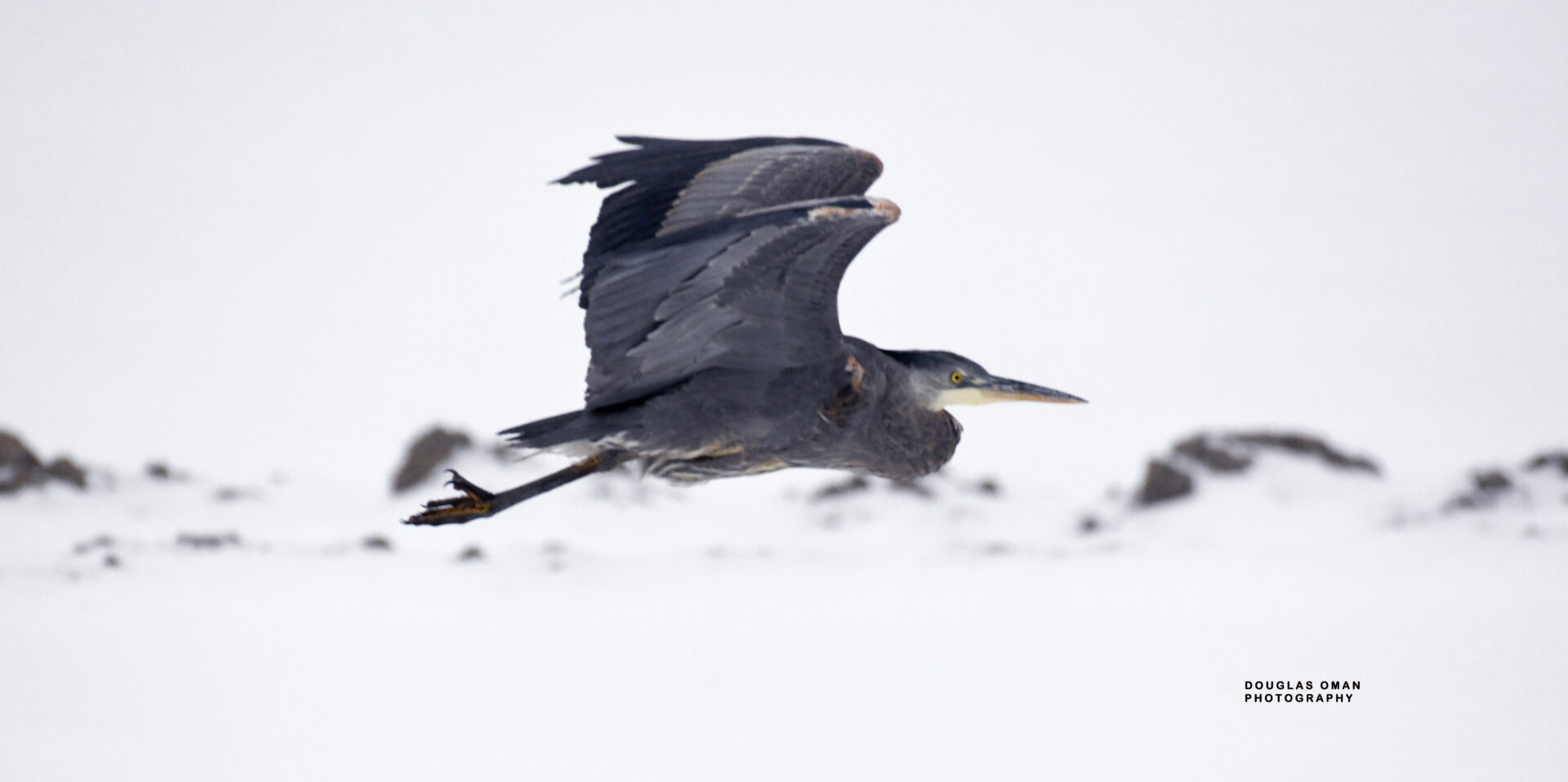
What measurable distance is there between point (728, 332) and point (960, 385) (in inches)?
39.2

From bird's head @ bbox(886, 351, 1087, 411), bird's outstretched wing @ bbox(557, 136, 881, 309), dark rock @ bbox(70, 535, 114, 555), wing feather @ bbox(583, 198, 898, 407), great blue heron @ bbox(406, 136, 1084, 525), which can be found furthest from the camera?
dark rock @ bbox(70, 535, 114, 555)

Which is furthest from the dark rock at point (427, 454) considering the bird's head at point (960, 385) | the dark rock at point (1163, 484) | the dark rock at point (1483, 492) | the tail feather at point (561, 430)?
the dark rock at point (1483, 492)

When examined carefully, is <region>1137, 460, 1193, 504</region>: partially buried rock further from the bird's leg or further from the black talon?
the black talon

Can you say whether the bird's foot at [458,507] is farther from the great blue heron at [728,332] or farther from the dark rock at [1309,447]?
the dark rock at [1309,447]

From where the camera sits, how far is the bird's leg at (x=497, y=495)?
4.82 metres

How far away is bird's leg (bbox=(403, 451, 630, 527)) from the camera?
4.82 meters

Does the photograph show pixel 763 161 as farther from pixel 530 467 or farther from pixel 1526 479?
pixel 1526 479

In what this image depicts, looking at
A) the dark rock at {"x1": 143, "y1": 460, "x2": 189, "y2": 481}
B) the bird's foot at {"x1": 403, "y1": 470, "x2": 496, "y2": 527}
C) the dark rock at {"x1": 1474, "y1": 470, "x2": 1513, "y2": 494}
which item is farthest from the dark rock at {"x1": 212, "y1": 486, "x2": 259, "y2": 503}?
the dark rock at {"x1": 1474, "y1": 470, "x2": 1513, "y2": 494}

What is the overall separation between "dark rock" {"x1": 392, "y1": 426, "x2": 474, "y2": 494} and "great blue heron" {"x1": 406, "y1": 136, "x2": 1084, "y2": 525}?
559 cm

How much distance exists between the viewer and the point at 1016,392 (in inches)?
204

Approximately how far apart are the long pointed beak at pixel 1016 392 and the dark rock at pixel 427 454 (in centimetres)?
593

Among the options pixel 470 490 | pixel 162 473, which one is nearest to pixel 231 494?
pixel 162 473

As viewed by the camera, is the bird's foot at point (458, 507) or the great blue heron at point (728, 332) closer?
the great blue heron at point (728, 332)

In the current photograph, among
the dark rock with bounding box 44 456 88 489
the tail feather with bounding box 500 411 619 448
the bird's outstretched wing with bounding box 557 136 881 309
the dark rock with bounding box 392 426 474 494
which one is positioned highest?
the dark rock with bounding box 392 426 474 494
